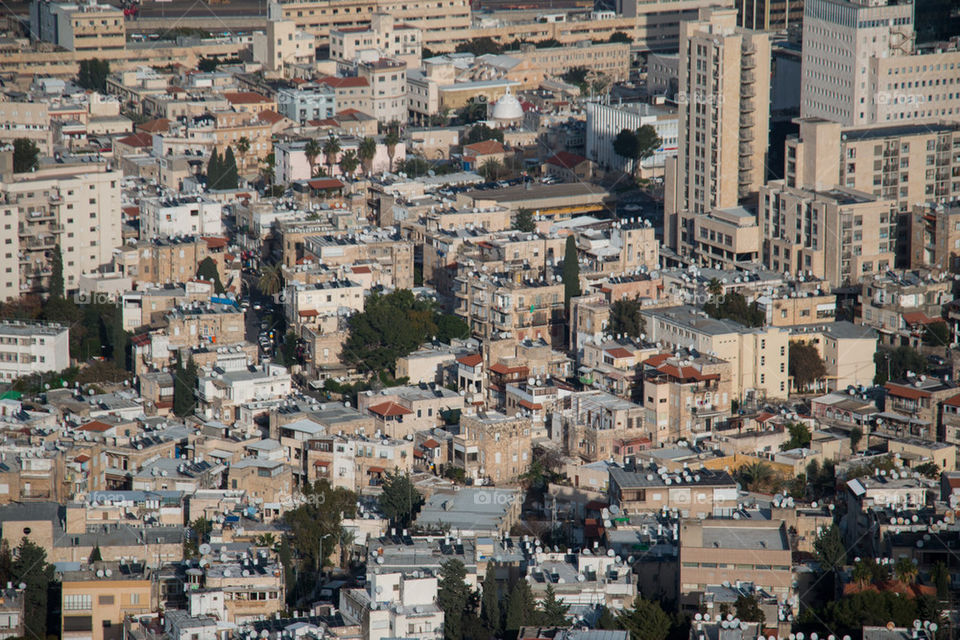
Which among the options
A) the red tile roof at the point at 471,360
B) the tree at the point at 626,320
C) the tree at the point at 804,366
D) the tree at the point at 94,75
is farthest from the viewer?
the tree at the point at 94,75

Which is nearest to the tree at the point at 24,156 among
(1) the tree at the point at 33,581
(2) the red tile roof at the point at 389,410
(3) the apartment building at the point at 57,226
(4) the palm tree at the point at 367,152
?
(3) the apartment building at the point at 57,226

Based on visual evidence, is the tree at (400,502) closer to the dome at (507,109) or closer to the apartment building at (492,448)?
the apartment building at (492,448)

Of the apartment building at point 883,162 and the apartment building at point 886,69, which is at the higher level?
the apartment building at point 886,69

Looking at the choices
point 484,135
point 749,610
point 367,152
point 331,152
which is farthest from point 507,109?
point 749,610

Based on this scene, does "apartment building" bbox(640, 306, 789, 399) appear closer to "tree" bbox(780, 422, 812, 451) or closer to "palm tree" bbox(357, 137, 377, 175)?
"tree" bbox(780, 422, 812, 451)

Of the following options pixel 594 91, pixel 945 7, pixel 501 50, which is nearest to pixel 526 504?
pixel 945 7

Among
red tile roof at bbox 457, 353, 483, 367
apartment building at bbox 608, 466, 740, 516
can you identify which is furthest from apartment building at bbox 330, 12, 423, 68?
apartment building at bbox 608, 466, 740, 516
